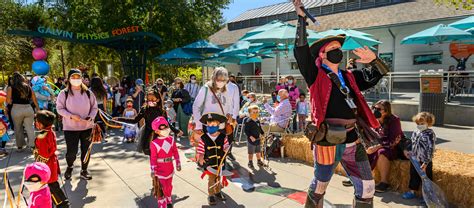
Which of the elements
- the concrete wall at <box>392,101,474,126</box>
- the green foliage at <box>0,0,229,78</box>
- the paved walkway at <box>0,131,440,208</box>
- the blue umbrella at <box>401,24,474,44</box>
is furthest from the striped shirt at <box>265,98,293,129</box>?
the green foliage at <box>0,0,229,78</box>

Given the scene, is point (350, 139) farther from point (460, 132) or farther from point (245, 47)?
point (245, 47)

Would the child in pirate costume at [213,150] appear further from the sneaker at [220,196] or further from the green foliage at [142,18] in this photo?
the green foliage at [142,18]

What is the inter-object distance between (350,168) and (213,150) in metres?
1.78

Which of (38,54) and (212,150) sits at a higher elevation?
(38,54)

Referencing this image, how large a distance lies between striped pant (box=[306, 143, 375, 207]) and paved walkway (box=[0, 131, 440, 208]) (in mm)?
1196

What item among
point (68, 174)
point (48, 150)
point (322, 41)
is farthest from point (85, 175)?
point (322, 41)

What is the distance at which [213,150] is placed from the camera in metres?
4.09

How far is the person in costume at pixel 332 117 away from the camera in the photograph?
113 inches

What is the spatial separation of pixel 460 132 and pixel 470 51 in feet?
33.3

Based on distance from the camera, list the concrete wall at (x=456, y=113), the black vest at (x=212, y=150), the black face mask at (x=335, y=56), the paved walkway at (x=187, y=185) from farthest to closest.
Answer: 1. the concrete wall at (x=456, y=113)
2. the paved walkway at (x=187, y=185)
3. the black vest at (x=212, y=150)
4. the black face mask at (x=335, y=56)

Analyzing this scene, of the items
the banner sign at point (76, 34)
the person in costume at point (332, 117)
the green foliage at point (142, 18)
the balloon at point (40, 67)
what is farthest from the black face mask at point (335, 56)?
the green foliage at point (142, 18)

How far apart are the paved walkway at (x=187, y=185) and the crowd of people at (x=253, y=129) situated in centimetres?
27

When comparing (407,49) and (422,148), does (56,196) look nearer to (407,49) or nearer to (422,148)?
(422,148)

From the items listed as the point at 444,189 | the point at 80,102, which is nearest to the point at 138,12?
the point at 80,102
